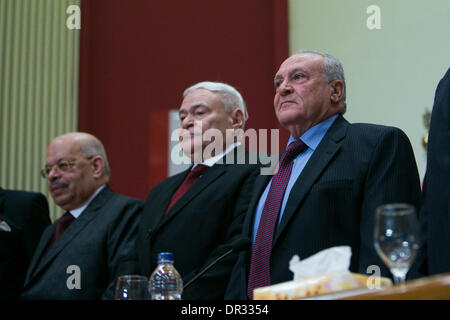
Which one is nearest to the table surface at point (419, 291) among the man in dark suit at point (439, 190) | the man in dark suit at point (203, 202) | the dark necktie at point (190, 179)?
the man in dark suit at point (439, 190)

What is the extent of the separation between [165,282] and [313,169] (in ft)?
1.95

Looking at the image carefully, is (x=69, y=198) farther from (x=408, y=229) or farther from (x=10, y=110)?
(x=408, y=229)

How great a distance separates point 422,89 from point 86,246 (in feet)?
5.73

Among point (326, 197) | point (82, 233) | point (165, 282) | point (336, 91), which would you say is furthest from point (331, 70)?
point (82, 233)

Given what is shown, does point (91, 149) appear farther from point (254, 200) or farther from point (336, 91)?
point (336, 91)

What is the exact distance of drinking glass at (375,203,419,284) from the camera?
1.03m

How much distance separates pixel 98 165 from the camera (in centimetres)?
348

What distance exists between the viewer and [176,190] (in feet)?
9.12

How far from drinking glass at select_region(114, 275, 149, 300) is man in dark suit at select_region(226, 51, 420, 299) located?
44 cm

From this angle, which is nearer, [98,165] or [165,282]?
[165,282]

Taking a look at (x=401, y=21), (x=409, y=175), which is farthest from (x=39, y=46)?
(x=409, y=175)

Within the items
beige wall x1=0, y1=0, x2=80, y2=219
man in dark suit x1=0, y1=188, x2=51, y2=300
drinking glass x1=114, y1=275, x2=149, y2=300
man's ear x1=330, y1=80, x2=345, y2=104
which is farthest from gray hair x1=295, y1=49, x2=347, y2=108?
beige wall x1=0, y1=0, x2=80, y2=219

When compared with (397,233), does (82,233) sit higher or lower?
lower

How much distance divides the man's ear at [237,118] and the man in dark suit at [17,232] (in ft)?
4.45
